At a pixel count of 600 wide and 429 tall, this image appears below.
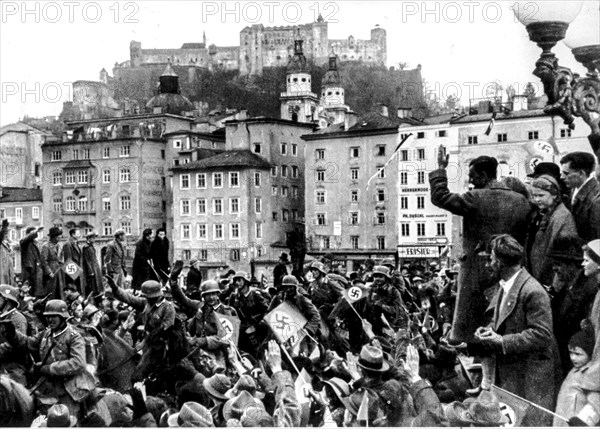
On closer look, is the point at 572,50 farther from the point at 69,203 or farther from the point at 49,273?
the point at 69,203

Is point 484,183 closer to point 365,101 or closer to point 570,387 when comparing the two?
point 570,387

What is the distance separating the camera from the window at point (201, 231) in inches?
2953

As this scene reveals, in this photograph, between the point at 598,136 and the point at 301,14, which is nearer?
the point at 598,136

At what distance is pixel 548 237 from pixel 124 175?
238 feet

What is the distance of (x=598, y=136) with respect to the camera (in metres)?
9.12

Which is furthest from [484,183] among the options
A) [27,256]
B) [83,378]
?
[27,256]

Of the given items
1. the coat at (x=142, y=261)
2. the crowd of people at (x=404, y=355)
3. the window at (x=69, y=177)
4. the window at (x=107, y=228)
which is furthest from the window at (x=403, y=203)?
the crowd of people at (x=404, y=355)

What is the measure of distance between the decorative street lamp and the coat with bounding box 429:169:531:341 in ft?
2.74

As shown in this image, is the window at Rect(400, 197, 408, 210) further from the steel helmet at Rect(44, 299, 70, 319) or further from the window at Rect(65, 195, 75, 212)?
the steel helmet at Rect(44, 299, 70, 319)

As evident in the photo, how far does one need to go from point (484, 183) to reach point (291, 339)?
12.7 feet

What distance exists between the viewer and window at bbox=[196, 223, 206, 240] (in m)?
75.0

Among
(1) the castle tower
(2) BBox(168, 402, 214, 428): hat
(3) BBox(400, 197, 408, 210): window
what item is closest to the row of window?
(3) BBox(400, 197, 408, 210): window

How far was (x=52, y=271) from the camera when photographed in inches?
719

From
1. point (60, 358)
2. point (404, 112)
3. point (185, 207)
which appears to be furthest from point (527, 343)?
point (185, 207)
